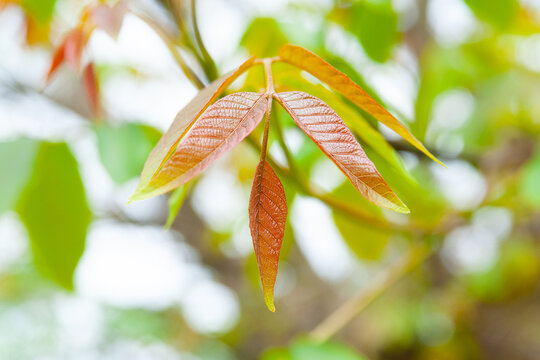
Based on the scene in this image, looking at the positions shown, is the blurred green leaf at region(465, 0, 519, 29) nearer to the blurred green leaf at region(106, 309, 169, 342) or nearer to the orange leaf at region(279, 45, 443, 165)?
the orange leaf at region(279, 45, 443, 165)

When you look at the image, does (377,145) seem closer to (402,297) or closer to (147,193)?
(147,193)

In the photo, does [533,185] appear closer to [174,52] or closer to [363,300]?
[363,300]

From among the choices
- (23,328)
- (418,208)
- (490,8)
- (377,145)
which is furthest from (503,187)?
(23,328)

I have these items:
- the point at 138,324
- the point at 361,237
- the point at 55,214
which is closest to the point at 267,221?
the point at 55,214

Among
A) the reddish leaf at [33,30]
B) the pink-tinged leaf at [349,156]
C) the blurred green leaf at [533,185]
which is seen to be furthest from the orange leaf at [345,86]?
the reddish leaf at [33,30]

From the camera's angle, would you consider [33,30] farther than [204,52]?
Yes

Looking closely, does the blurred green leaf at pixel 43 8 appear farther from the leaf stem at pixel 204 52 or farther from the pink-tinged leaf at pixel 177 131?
the pink-tinged leaf at pixel 177 131

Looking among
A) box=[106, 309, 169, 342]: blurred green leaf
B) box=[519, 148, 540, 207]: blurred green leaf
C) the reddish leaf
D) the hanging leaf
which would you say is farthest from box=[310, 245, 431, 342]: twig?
box=[106, 309, 169, 342]: blurred green leaf
